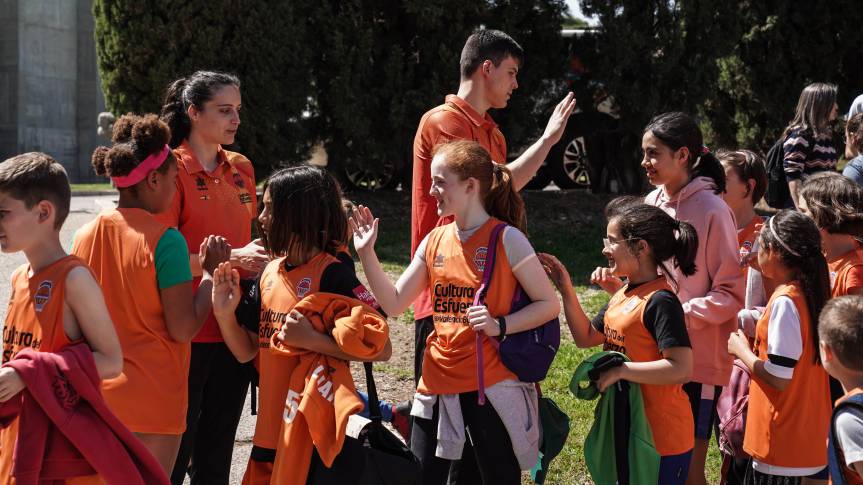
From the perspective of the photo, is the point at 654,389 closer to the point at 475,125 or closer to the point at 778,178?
the point at 475,125

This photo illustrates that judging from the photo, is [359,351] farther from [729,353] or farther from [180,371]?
[729,353]

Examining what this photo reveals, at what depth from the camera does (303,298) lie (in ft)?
11.2

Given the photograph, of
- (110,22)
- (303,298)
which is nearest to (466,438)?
(303,298)

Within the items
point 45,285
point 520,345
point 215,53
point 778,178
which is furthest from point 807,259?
point 215,53

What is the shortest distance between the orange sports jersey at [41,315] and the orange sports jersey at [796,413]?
2530mm

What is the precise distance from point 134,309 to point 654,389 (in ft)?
6.51

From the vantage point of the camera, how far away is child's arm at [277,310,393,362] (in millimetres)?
3314

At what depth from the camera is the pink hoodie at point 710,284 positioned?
4.07 metres

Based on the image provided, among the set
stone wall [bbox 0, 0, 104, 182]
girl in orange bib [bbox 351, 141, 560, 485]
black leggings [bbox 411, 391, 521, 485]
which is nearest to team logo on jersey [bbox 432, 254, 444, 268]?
girl in orange bib [bbox 351, 141, 560, 485]

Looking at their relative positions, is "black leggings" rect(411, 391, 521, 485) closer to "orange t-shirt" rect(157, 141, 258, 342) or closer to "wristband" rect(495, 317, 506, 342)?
"wristband" rect(495, 317, 506, 342)

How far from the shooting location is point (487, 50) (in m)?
4.49

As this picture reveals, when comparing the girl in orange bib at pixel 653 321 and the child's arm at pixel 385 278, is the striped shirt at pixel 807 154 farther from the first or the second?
the child's arm at pixel 385 278

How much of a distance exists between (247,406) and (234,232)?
266 centimetres

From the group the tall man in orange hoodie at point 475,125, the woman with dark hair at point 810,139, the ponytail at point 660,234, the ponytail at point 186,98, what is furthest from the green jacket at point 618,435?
the woman with dark hair at point 810,139
